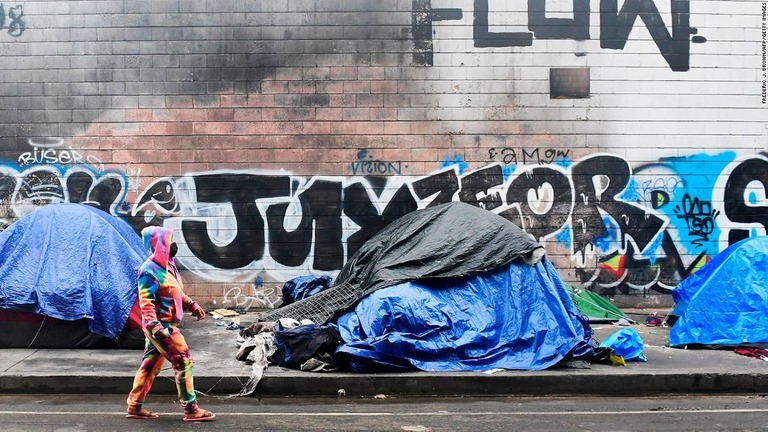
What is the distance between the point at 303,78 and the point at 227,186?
207cm

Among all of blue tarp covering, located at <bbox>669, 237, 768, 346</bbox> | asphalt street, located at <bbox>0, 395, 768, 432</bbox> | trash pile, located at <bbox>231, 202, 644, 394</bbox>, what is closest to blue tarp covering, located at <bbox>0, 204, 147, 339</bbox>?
asphalt street, located at <bbox>0, 395, 768, 432</bbox>

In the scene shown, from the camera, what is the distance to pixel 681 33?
1178 centimetres

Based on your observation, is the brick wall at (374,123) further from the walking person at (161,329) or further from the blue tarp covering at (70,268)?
the walking person at (161,329)

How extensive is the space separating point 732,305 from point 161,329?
6705 millimetres

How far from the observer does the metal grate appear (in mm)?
8891

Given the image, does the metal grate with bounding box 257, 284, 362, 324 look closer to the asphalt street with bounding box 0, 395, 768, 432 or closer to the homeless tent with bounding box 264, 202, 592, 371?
the homeless tent with bounding box 264, 202, 592, 371

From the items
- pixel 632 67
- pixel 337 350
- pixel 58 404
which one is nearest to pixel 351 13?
pixel 632 67

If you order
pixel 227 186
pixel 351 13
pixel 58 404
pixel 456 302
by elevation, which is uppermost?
pixel 351 13

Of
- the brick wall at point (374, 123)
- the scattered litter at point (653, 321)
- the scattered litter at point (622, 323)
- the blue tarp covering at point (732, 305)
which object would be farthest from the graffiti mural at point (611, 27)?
the scattered litter at point (622, 323)

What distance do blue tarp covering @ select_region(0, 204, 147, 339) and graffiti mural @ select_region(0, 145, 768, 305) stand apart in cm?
211

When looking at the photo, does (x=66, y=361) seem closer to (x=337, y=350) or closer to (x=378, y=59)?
(x=337, y=350)

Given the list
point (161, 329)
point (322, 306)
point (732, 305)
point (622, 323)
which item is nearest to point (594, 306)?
point (622, 323)

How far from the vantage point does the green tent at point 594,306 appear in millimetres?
10850

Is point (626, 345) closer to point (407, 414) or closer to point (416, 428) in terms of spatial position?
point (407, 414)
